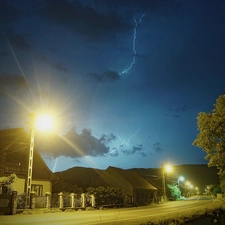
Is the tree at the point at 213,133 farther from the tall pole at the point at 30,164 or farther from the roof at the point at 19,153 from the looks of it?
the roof at the point at 19,153

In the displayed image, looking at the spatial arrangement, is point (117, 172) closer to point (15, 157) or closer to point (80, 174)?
point (80, 174)

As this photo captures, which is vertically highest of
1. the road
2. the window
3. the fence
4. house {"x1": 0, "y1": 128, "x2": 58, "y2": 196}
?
house {"x1": 0, "y1": 128, "x2": 58, "y2": 196}

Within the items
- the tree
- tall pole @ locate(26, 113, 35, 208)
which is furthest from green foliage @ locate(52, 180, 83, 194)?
the tree

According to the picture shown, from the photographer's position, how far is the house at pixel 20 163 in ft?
109

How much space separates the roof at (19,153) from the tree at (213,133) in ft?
59.7

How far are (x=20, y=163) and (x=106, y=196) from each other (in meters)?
11.8

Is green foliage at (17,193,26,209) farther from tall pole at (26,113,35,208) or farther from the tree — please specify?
the tree

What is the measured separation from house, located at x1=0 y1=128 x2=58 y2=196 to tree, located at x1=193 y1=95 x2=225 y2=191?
55.6ft

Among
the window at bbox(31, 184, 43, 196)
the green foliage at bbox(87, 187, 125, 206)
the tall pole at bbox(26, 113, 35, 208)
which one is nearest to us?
the tall pole at bbox(26, 113, 35, 208)

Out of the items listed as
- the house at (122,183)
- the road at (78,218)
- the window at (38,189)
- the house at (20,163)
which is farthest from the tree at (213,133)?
the house at (122,183)

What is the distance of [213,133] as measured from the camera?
82.9 ft

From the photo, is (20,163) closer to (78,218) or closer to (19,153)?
(19,153)

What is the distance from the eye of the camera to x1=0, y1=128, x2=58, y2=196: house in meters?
33.3

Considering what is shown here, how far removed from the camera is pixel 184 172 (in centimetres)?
17350
